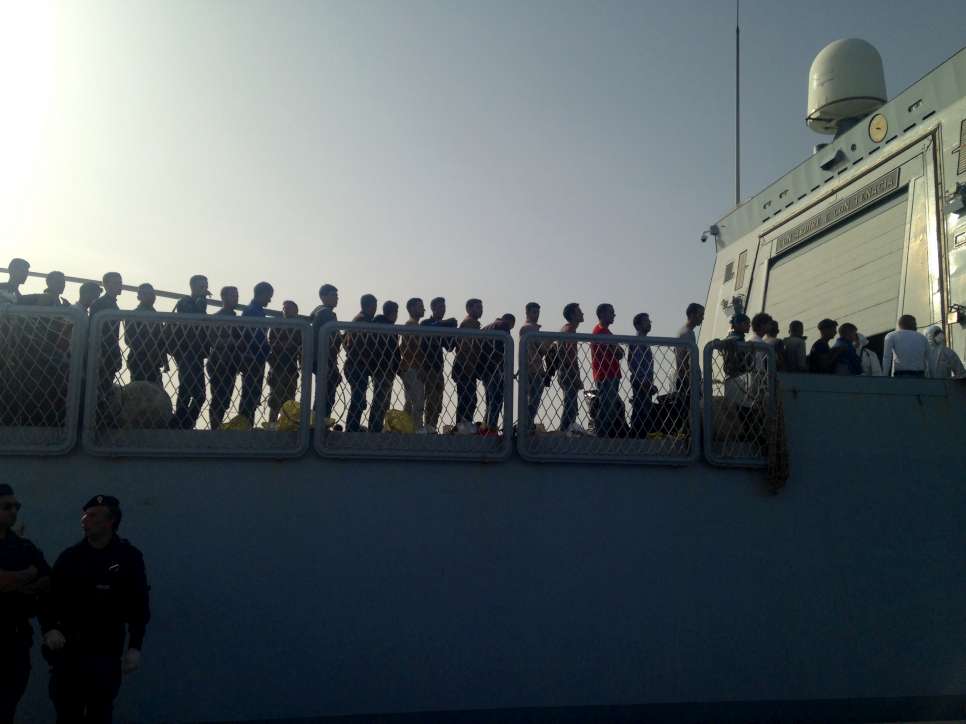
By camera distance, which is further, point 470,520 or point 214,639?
point 470,520

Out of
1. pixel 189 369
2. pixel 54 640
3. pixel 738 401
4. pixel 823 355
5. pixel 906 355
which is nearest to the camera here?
pixel 54 640

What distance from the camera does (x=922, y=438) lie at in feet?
19.3

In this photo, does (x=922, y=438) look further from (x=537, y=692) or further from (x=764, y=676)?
(x=537, y=692)

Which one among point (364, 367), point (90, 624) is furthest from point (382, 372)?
point (90, 624)

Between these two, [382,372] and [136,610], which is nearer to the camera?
[136,610]

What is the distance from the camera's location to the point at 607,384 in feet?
18.4

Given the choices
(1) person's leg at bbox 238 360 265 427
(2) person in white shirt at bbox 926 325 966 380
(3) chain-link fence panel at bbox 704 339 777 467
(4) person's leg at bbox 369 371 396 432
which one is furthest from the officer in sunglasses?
(2) person in white shirt at bbox 926 325 966 380

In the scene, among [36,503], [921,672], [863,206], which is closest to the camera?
[36,503]

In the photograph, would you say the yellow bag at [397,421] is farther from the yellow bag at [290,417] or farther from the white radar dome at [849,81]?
the white radar dome at [849,81]

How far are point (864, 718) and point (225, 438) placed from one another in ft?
14.7

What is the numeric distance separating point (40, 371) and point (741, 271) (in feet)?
27.1

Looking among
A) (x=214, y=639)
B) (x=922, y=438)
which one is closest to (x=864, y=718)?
(x=922, y=438)

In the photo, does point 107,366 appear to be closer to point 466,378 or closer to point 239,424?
point 239,424

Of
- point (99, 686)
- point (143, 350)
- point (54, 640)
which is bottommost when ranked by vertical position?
point (99, 686)
